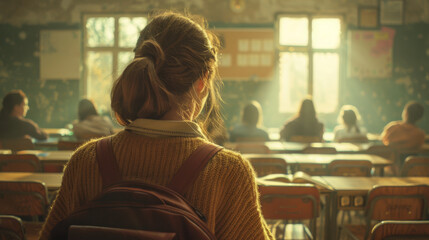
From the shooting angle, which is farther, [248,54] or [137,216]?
[248,54]

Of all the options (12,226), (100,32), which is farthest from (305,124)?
(100,32)

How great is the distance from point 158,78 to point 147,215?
263 millimetres

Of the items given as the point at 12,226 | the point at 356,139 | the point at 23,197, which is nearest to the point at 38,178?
the point at 23,197

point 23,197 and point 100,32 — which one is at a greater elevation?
point 100,32

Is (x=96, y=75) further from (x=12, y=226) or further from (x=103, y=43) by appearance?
(x=12, y=226)

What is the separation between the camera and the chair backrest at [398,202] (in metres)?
2.47

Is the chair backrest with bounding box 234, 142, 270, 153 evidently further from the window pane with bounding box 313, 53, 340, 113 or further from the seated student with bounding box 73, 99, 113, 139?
the window pane with bounding box 313, 53, 340, 113

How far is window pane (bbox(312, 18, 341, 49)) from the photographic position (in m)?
7.96

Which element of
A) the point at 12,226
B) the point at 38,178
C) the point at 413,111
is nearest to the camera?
the point at 12,226

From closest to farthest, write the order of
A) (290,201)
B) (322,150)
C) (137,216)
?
(137,216)
(290,201)
(322,150)

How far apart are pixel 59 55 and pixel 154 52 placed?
7.70 meters

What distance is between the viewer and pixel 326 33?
801cm

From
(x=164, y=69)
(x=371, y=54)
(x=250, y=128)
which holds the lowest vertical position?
(x=250, y=128)

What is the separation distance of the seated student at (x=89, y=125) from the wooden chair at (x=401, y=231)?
379cm
